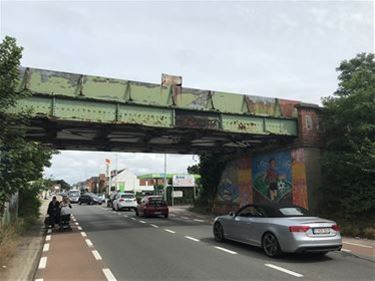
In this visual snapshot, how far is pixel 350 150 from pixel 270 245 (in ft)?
39.2

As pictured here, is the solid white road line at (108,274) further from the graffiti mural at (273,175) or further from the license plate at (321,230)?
the graffiti mural at (273,175)

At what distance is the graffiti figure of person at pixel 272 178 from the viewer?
81.7 feet

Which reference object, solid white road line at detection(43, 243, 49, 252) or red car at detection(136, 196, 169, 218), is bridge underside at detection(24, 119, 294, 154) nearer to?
red car at detection(136, 196, 169, 218)

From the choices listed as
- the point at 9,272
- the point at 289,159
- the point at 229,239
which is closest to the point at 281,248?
the point at 229,239

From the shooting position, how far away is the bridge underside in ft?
66.9

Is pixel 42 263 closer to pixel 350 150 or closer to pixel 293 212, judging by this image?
pixel 293 212

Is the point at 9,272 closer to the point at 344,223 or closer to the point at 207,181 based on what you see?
the point at 344,223

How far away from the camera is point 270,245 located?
11.1 metres

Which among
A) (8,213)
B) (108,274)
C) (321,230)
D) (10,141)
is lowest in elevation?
(108,274)

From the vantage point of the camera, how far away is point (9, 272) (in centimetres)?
943

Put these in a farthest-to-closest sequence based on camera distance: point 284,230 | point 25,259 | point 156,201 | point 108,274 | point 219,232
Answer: point 156,201
point 219,232
point 25,259
point 284,230
point 108,274

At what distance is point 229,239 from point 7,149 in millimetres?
7142

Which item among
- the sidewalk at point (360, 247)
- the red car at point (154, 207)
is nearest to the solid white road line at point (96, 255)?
the sidewalk at point (360, 247)

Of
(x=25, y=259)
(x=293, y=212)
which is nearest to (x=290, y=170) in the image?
(x=293, y=212)
